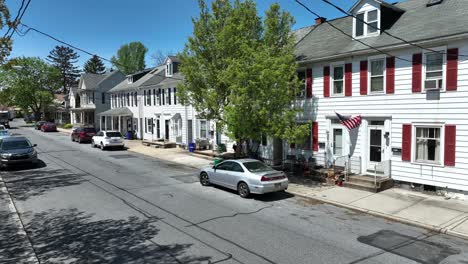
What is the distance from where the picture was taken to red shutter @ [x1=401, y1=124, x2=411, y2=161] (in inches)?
550

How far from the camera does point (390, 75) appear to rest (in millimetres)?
14453

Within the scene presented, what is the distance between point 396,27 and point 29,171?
20.9 m

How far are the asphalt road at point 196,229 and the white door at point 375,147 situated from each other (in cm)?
451

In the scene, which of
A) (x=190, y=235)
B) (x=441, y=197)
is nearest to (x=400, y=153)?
(x=441, y=197)

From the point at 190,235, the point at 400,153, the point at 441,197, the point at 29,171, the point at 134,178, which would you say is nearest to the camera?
the point at 190,235

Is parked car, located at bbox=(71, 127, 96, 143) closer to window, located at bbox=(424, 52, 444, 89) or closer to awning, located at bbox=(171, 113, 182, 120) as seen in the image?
awning, located at bbox=(171, 113, 182, 120)

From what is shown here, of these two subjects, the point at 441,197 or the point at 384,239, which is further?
the point at 441,197

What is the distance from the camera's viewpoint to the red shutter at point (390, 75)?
14.4 meters

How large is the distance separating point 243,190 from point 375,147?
22.0 ft

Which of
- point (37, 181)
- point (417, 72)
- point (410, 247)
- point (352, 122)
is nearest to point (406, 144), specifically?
point (352, 122)

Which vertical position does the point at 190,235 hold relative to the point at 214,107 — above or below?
below

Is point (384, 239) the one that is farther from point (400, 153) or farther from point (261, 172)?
point (400, 153)

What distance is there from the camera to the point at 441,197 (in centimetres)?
1288

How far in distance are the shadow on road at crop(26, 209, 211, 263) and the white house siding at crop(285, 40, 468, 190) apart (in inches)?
414
